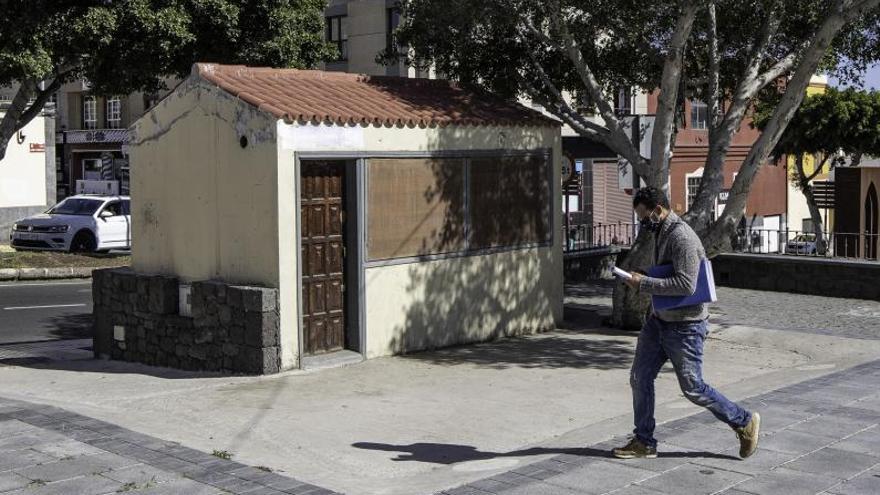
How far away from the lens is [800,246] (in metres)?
20.7

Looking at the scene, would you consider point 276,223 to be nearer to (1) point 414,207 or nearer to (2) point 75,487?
(1) point 414,207

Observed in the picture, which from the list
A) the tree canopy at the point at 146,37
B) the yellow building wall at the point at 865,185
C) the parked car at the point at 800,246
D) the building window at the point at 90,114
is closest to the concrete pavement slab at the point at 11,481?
the tree canopy at the point at 146,37

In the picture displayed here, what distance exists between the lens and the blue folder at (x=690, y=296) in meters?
7.32

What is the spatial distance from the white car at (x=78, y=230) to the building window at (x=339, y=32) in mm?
12498

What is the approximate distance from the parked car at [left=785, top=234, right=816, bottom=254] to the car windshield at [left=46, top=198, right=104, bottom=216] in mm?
17173

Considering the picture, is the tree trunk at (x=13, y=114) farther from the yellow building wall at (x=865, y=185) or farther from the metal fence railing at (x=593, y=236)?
the yellow building wall at (x=865, y=185)

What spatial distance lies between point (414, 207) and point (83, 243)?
1845cm

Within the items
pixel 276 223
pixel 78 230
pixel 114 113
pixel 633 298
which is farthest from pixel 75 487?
pixel 114 113

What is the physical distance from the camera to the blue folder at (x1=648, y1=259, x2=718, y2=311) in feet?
24.0

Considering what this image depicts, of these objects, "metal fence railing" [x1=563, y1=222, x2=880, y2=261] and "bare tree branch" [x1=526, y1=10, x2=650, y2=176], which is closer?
"bare tree branch" [x1=526, y1=10, x2=650, y2=176]

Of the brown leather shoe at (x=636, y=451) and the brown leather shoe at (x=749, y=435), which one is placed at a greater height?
the brown leather shoe at (x=749, y=435)

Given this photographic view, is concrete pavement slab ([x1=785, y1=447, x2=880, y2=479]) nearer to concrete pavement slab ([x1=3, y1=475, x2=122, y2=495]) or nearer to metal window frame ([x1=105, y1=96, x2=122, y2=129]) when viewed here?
concrete pavement slab ([x1=3, y1=475, x2=122, y2=495])

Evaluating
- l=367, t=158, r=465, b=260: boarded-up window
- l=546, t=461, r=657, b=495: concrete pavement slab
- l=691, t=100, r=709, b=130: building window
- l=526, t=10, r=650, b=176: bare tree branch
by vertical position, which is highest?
l=691, t=100, r=709, b=130: building window

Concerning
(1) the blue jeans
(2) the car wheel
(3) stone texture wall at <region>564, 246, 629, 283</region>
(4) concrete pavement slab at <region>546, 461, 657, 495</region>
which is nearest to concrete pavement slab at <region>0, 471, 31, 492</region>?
(4) concrete pavement slab at <region>546, 461, 657, 495</region>
